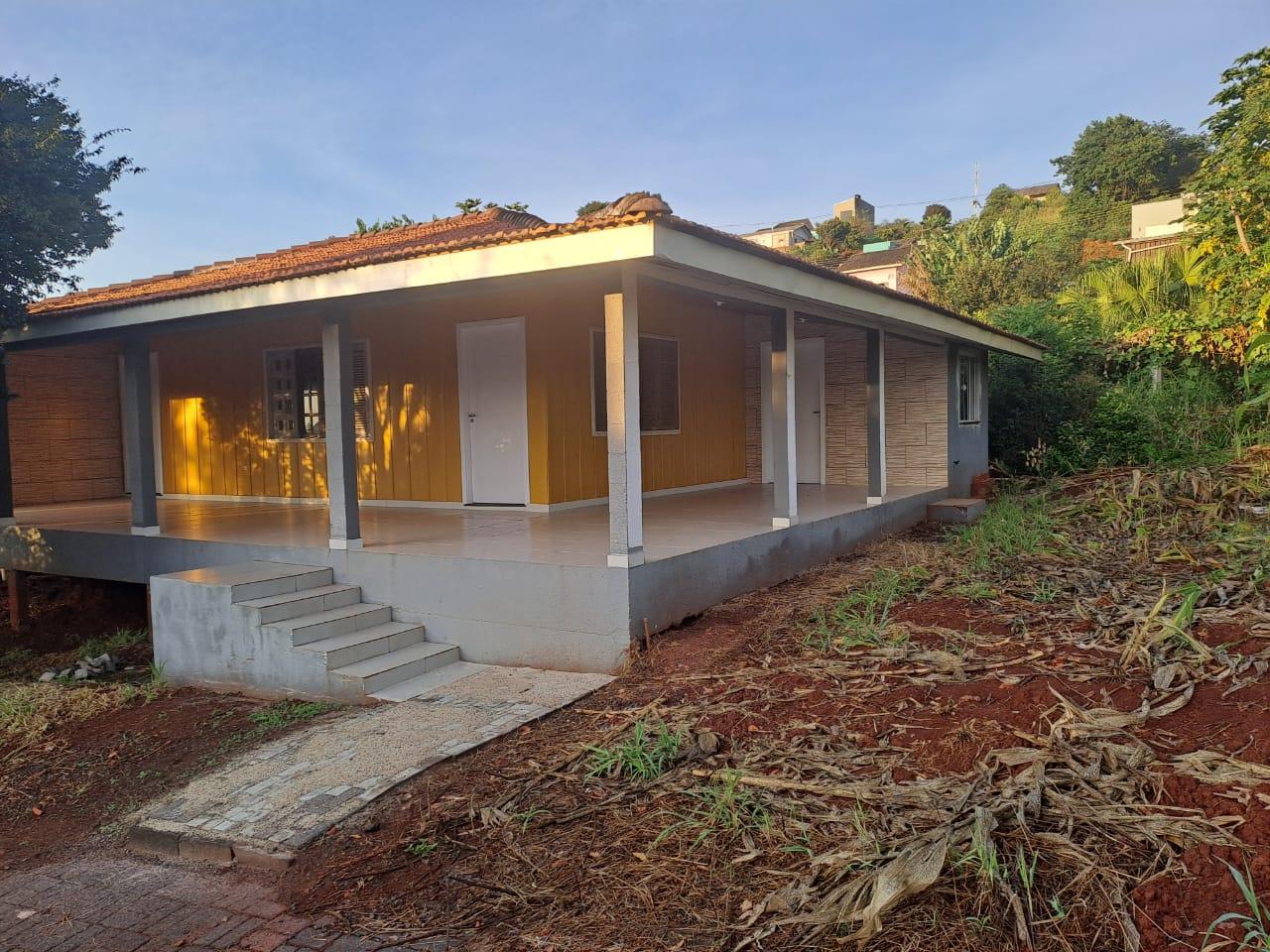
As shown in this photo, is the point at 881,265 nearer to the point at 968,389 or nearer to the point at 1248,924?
the point at 968,389

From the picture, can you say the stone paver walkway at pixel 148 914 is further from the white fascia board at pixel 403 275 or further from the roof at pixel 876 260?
the roof at pixel 876 260

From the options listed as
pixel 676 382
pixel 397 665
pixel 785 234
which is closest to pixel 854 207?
pixel 785 234

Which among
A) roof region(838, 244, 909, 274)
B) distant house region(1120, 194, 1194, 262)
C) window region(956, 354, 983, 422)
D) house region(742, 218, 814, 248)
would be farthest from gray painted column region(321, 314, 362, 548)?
house region(742, 218, 814, 248)

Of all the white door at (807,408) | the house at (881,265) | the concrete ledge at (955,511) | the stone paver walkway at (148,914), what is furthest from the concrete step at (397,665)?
the house at (881,265)

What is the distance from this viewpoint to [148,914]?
10.6 ft

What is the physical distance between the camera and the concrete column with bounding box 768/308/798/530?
7.62 m

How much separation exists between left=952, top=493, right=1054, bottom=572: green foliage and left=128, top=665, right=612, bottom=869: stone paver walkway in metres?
3.58

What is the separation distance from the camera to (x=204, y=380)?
442 inches

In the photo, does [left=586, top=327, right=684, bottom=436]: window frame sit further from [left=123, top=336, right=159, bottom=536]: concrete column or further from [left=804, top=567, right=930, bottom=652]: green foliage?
[left=123, top=336, right=159, bottom=536]: concrete column

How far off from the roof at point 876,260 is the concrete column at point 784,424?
29.2 metres

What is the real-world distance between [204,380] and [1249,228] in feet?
45.4

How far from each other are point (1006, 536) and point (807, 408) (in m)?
4.90

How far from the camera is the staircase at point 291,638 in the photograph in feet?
19.1

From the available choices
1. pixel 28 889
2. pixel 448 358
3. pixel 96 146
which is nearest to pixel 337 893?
pixel 28 889
